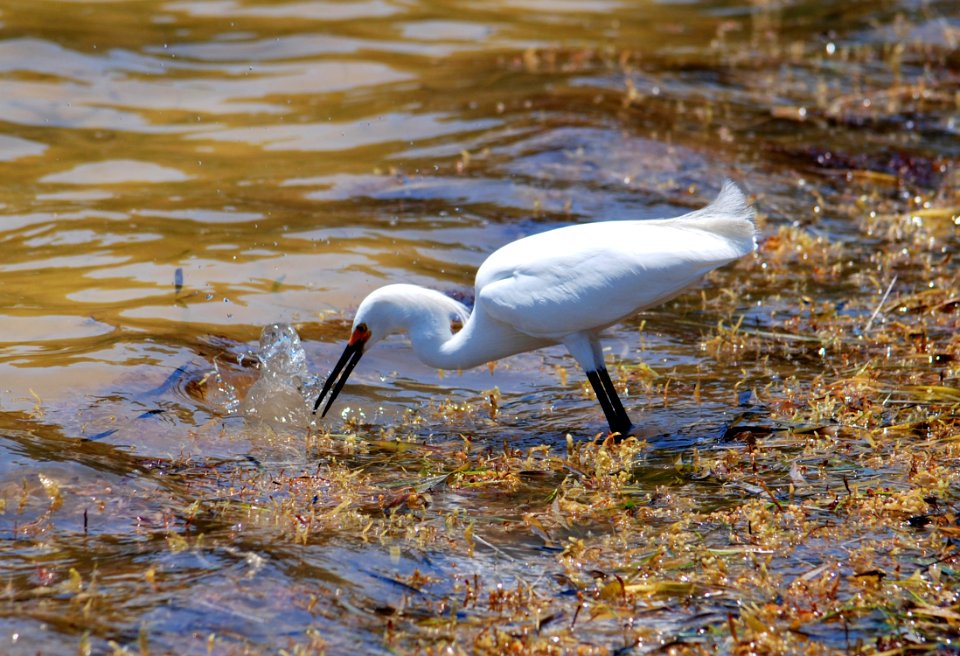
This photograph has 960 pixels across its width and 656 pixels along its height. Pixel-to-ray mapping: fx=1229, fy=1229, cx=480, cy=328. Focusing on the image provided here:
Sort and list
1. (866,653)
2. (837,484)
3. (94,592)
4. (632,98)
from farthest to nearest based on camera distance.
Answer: (632,98), (837,484), (94,592), (866,653)

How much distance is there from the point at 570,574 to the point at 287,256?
415 centimetres

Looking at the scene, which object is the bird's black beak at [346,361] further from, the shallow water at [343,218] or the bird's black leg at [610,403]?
the bird's black leg at [610,403]

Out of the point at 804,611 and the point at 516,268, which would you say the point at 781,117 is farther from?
the point at 804,611

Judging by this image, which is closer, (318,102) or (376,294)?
(376,294)

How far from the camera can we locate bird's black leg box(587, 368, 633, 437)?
5.41 metres

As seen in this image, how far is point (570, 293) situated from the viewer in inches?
215

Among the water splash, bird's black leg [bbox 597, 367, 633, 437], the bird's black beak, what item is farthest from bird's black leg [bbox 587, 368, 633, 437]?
the water splash

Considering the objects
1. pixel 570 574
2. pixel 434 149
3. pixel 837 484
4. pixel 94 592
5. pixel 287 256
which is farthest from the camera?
pixel 434 149

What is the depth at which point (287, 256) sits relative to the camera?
7613 mm

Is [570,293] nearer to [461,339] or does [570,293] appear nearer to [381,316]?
[461,339]

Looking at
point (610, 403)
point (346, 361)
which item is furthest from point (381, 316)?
point (610, 403)

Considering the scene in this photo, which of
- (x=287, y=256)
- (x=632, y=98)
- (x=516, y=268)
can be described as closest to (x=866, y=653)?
(x=516, y=268)

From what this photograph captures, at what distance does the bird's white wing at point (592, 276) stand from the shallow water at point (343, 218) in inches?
21.3

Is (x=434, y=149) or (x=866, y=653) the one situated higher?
(x=434, y=149)
